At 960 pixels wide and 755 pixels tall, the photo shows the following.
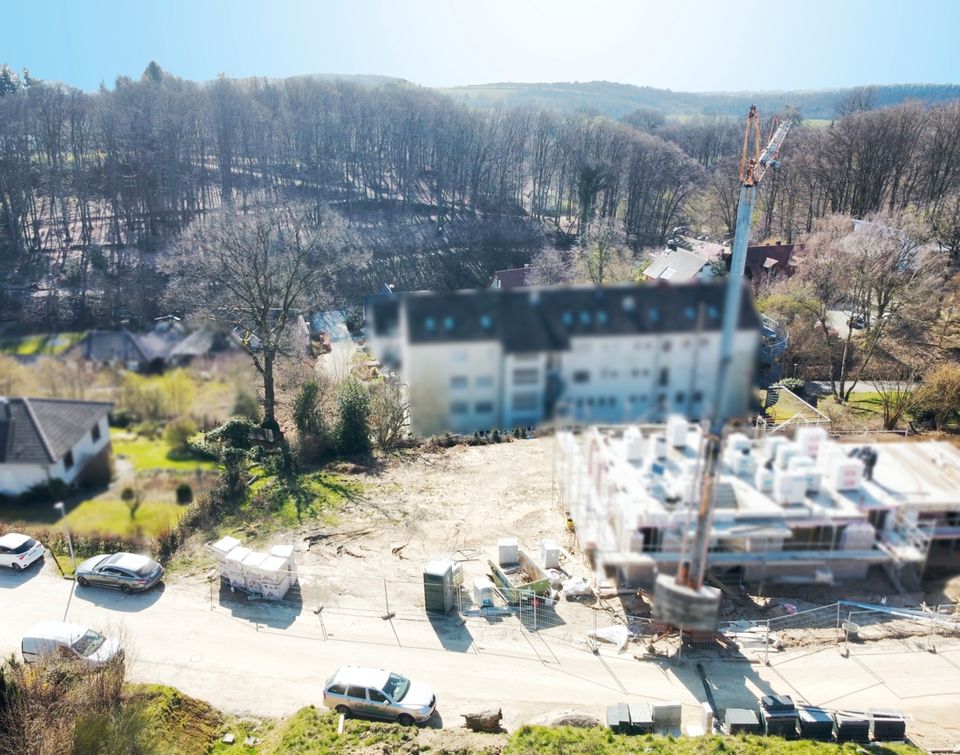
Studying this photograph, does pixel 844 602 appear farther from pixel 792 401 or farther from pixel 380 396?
pixel 380 396

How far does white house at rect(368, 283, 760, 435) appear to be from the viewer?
206 inches

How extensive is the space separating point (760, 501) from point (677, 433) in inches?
41.6


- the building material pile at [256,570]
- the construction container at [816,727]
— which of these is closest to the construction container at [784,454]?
the construction container at [816,727]

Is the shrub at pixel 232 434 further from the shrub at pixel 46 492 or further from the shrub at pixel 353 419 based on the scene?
the shrub at pixel 46 492

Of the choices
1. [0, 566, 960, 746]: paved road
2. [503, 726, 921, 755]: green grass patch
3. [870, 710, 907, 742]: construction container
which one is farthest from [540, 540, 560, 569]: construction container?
[870, 710, 907, 742]: construction container

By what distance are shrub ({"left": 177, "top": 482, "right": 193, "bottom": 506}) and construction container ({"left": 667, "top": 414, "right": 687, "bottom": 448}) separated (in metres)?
11.6

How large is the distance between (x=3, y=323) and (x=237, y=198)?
82.6 ft

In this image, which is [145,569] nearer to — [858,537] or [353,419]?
[353,419]

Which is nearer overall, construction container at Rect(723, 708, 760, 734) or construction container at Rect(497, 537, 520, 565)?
construction container at Rect(723, 708, 760, 734)

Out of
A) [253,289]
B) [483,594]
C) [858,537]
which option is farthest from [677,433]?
[253,289]

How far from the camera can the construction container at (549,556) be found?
561 inches

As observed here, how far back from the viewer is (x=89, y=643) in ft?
37.6

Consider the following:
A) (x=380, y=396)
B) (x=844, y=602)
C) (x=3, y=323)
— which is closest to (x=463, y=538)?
(x=380, y=396)

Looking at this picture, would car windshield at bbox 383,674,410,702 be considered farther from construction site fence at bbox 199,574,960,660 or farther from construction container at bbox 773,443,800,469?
construction container at bbox 773,443,800,469
